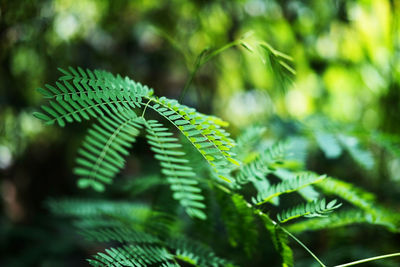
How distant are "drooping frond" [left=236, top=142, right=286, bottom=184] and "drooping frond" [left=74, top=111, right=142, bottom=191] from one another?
0.26 m

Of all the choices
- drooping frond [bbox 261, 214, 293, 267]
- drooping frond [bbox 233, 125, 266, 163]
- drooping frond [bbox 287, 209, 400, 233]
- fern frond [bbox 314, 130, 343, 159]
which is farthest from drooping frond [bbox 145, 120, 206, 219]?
fern frond [bbox 314, 130, 343, 159]

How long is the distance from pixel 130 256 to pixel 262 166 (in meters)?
0.31

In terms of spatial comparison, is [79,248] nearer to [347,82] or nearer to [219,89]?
[219,89]

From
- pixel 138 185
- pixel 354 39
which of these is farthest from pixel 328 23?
pixel 138 185

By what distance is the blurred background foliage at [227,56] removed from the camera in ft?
4.81

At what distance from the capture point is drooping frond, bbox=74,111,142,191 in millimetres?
406

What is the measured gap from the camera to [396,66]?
145cm

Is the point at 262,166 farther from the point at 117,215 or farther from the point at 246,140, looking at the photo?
the point at 117,215

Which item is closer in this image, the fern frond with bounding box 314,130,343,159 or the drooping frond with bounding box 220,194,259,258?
the drooping frond with bounding box 220,194,259,258

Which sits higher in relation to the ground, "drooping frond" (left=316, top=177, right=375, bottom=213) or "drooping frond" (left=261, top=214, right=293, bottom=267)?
"drooping frond" (left=316, top=177, right=375, bottom=213)

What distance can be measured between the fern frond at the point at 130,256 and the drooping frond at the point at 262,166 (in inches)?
8.6

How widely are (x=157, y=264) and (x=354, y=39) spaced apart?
5.37 feet

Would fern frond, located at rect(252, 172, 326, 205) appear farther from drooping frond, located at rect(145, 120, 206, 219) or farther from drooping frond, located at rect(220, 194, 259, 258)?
drooping frond, located at rect(145, 120, 206, 219)

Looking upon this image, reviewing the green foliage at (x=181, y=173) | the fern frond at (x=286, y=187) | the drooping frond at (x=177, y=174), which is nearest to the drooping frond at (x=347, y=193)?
the green foliage at (x=181, y=173)
